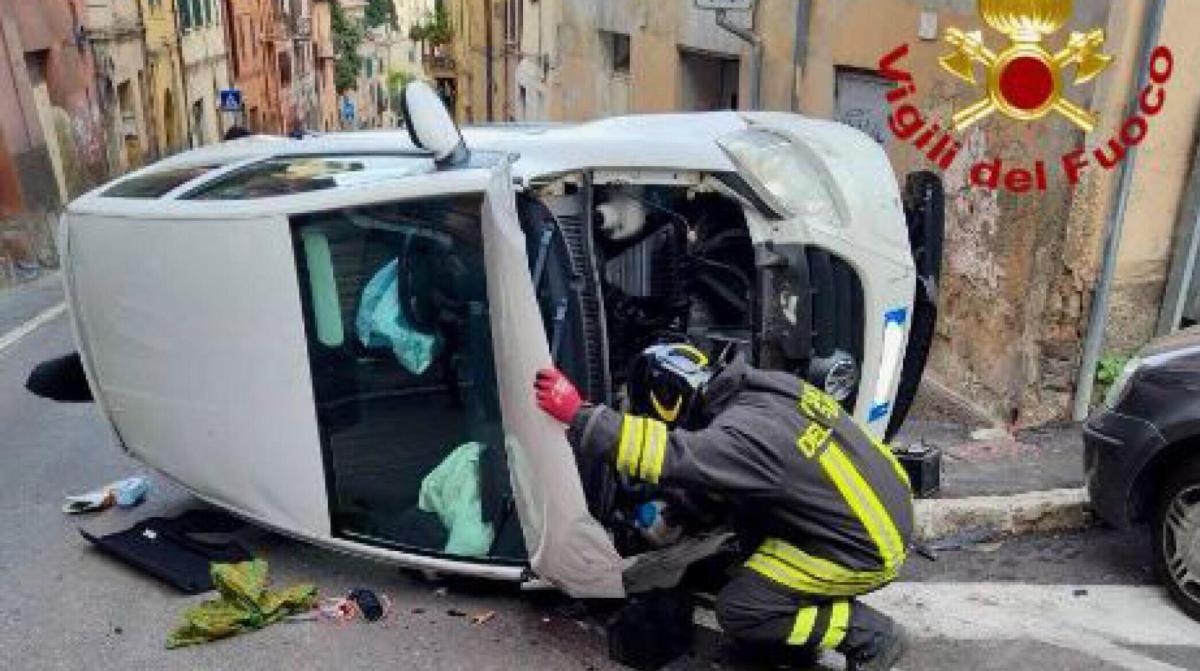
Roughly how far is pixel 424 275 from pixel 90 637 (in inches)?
70.4

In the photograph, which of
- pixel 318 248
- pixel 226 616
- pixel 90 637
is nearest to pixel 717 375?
pixel 318 248

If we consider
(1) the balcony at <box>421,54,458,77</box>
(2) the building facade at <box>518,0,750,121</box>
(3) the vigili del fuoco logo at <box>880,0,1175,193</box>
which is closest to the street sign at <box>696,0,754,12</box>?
(3) the vigili del fuoco logo at <box>880,0,1175,193</box>

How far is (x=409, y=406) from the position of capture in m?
3.92

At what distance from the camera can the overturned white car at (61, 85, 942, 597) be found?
3691 mm

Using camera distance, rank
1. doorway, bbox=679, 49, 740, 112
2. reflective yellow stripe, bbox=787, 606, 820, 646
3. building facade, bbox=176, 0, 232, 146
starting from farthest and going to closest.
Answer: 1. building facade, bbox=176, 0, 232, 146
2. doorway, bbox=679, 49, 740, 112
3. reflective yellow stripe, bbox=787, 606, 820, 646

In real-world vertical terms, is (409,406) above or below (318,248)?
below

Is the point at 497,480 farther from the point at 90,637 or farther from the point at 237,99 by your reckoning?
the point at 237,99

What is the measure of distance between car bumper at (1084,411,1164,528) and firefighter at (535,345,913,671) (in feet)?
3.50

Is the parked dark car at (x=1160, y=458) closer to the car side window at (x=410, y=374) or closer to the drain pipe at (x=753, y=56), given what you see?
the car side window at (x=410, y=374)

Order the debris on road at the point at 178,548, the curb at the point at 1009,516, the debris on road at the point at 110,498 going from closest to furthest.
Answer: the debris on road at the point at 178,548 → the curb at the point at 1009,516 → the debris on road at the point at 110,498

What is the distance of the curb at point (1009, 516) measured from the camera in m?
4.81

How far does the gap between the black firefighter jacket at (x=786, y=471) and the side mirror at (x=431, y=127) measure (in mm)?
1151

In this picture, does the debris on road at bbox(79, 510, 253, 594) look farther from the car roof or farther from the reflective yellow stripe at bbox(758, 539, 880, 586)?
the reflective yellow stripe at bbox(758, 539, 880, 586)

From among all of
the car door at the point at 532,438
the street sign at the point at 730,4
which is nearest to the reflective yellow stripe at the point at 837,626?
the car door at the point at 532,438
